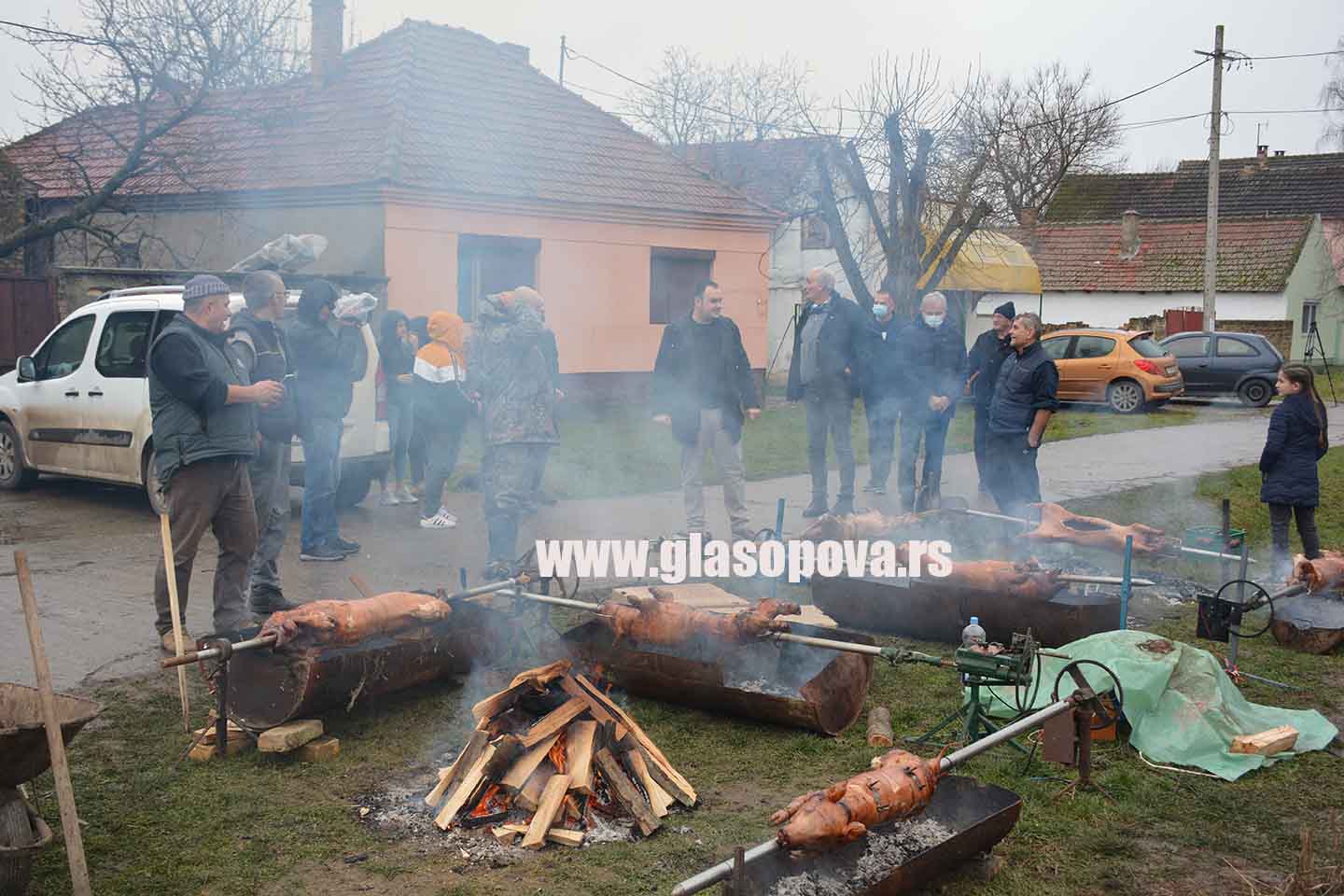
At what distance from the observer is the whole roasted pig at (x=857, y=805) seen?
133 inches

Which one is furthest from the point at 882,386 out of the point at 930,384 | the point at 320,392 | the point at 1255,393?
the point at 1255,393

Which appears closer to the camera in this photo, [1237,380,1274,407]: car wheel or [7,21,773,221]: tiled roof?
[7,21,773,221]: tiled roof

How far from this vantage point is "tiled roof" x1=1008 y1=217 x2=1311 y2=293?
3547 cm

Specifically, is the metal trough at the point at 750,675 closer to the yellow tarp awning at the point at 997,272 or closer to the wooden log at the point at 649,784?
the wooden log at the point at 649,784

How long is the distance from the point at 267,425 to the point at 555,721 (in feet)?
9.99

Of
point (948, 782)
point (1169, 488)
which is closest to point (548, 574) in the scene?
point (948, 782)

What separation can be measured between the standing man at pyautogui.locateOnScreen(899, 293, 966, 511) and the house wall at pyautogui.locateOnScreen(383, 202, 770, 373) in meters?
8.15

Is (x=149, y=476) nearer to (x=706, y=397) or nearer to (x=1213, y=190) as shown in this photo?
(x=706, y=397)

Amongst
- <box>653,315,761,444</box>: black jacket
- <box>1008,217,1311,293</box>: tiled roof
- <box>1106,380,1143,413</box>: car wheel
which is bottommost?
<box>1106,380,1143,413</box>: car wheel

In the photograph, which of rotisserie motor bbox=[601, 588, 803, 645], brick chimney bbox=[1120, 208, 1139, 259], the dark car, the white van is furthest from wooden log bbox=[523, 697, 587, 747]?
brick chimney bbox=[1120, 208, 1139, 259]

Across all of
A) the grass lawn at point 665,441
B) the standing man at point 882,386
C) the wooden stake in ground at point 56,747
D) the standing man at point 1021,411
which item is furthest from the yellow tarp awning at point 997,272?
the wooden stake in ground at point 56,747

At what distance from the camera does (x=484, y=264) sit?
57.7ft

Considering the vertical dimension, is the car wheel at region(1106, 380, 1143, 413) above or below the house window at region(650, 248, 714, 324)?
below

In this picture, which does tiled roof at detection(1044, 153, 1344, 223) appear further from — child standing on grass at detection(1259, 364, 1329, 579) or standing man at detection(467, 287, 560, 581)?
standing man at detection(467, 287, 560, 581)
